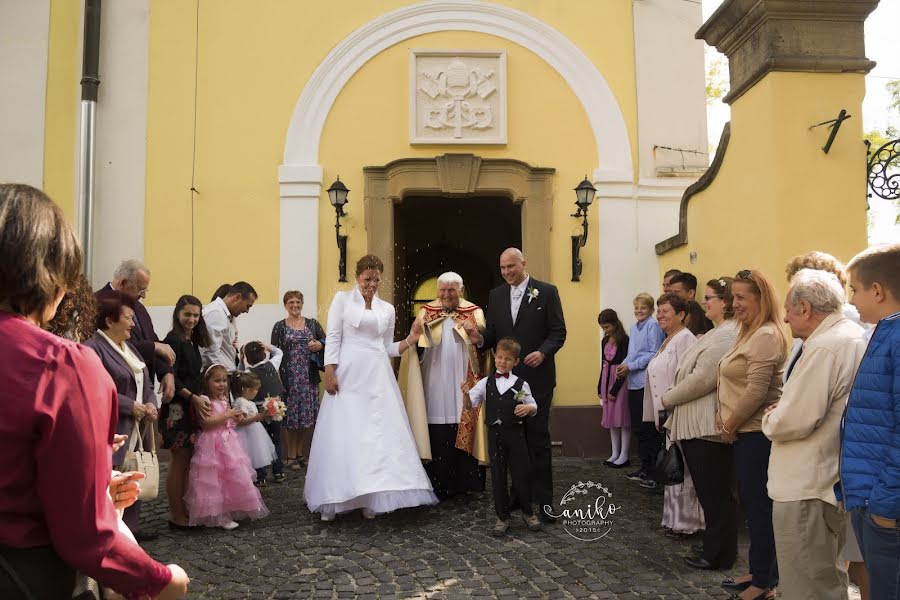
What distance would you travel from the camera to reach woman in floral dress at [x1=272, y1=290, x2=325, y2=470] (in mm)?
7738

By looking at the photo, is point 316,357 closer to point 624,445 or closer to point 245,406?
point 245,406

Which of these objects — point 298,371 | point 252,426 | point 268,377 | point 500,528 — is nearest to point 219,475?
point 252,426

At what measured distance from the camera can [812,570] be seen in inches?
126

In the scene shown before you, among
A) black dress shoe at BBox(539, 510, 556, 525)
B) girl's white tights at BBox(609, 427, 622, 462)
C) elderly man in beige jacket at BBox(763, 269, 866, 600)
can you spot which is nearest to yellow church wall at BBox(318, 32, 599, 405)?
girl's white tights at BBox(609, 427, 622, 462)

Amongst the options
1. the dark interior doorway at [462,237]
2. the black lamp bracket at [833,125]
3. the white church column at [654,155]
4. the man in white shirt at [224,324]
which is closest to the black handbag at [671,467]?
the black lamp bracket at [833,125]

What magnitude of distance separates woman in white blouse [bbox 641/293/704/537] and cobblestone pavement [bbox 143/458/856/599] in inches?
5.2

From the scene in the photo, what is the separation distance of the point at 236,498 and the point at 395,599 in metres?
1.99

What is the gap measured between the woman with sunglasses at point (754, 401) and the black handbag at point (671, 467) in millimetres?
530

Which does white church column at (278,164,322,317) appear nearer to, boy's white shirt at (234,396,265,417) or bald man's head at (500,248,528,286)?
boy's white shirt at (234,396,265,417)

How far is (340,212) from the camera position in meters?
8.82

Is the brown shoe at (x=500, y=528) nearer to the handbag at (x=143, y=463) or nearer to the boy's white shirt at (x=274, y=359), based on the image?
the handbag at (x=143, y=463)

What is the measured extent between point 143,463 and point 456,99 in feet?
20.8

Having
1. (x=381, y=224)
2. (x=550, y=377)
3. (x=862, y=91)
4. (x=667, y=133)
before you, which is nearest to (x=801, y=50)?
(x=862, y=91)

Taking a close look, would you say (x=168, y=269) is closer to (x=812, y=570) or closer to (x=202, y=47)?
(x=202, y=47)
